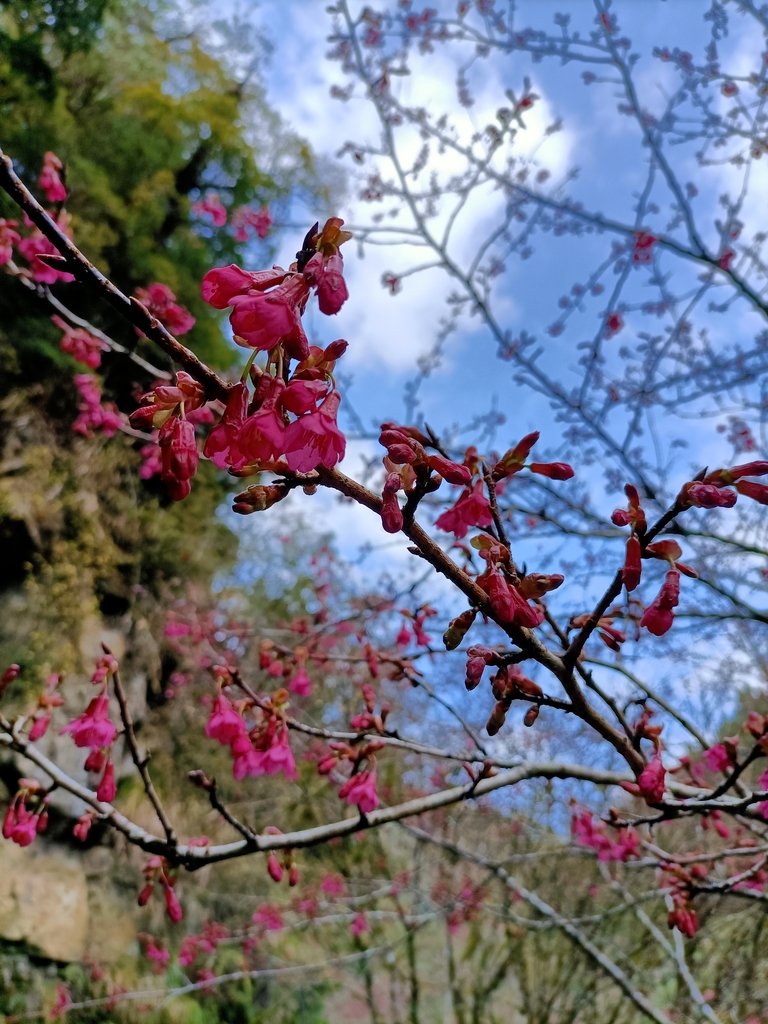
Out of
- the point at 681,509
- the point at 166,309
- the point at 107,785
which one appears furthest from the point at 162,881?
the point at 166,309

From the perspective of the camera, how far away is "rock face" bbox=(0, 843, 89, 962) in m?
6.39

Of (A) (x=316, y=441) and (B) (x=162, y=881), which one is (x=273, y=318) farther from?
(B) (x=162, y=881)

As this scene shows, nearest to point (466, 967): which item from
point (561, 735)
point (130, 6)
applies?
point (561, 735)

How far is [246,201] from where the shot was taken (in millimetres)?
10680

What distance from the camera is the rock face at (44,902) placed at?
6387mm

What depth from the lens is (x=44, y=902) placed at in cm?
664

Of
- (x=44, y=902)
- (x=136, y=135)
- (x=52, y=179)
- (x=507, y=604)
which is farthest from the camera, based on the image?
(x=136, y=135)

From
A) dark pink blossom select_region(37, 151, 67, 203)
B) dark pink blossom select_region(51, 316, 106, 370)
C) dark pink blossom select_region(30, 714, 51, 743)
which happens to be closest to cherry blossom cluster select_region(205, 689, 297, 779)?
dark pink blossom select_region(30, 714, 51, 743)

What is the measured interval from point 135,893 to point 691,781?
7.78 m

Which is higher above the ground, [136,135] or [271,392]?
[136,135]

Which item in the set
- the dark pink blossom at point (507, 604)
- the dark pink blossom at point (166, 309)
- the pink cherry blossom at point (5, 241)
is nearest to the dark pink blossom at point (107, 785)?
the dark pink blossom at point (507, 604)

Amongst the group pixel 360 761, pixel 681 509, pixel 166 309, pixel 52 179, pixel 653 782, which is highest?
pixel 52 179

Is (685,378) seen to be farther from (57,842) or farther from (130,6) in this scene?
(130,6)

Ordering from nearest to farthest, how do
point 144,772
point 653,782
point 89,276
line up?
1. point 89,276
2. point 653,782
3. point 144,772
